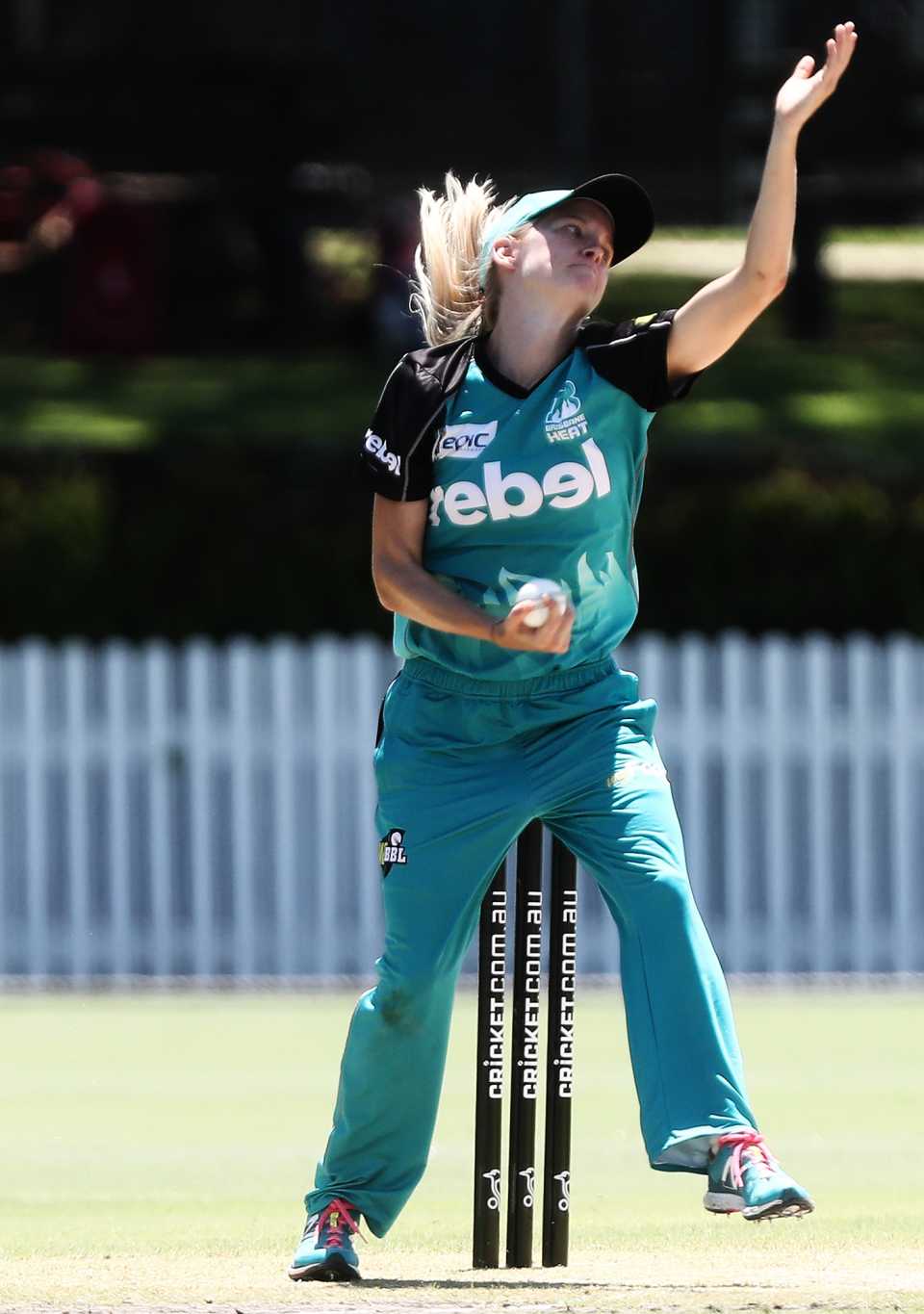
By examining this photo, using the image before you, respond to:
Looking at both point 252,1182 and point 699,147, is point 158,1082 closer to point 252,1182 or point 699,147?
point 252,1182

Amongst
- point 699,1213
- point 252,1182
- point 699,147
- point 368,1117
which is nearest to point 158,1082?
point 252,1182

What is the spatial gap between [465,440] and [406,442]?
10 centimetres

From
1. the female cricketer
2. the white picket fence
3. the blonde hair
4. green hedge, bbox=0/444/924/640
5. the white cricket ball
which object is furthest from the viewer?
green hedge, bbox=0/444/924/640

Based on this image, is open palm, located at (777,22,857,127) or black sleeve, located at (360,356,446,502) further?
black sleeve, located at (360,356,446,502)

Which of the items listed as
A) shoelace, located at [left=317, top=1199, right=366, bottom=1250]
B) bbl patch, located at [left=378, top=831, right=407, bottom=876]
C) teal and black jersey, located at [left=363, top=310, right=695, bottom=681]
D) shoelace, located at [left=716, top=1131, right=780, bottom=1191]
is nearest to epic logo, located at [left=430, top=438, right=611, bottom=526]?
teal and black jersey, located at [left=363, top=310, right=695, bottom=681]

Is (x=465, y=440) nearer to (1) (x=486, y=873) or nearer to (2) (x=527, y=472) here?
(2) (x=527, y=472)

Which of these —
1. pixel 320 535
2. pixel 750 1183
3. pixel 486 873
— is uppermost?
pixel 320 535

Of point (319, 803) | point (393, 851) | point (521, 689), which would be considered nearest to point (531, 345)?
point (521, 689)

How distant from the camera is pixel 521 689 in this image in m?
4.70

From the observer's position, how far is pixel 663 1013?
4.60 meters

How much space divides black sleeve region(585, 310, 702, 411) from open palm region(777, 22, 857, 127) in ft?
1.42

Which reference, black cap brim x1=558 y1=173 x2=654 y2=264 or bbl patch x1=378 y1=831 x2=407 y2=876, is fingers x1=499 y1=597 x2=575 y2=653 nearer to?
bbl patch x1=378 y1=831 x2=407 y2=876

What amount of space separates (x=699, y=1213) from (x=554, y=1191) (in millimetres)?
1077

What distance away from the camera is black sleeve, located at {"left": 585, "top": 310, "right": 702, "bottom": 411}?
4.67 meters
